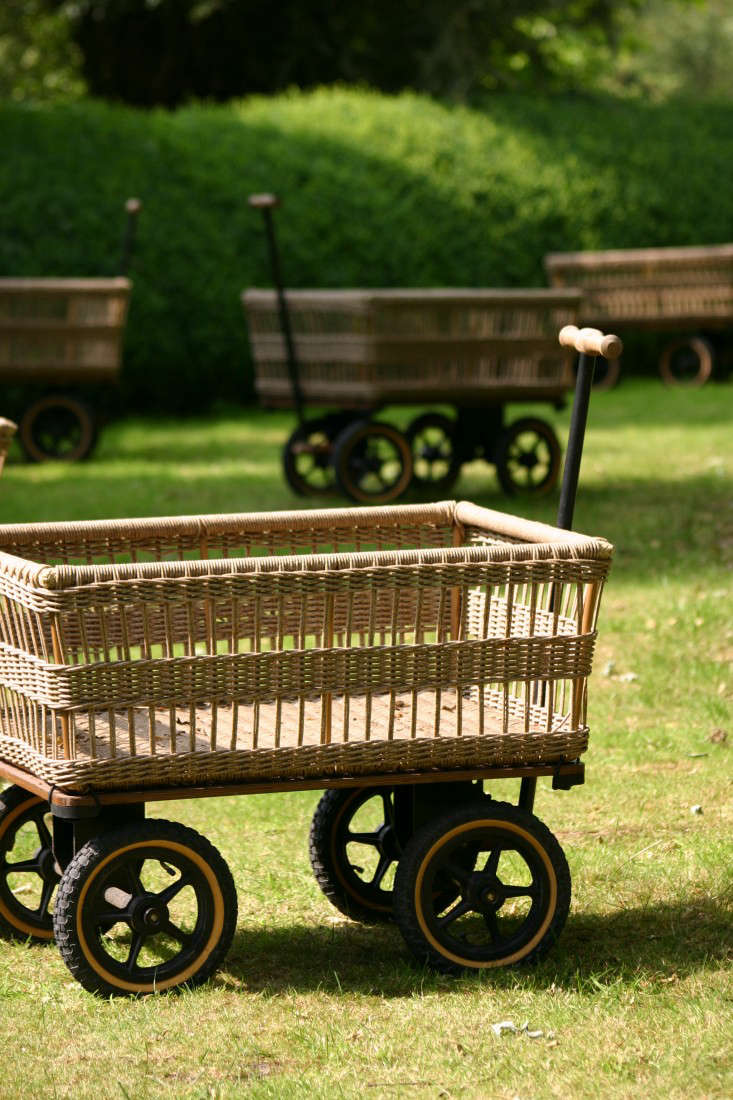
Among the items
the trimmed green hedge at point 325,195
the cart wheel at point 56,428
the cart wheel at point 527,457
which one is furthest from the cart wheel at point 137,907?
the trimmed green hedge at point 325,195

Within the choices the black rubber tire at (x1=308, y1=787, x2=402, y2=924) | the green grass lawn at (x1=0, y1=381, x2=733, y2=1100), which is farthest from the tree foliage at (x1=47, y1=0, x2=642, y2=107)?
the black rubber tire at (x1=308, y1=787, x2=402, y2=924)

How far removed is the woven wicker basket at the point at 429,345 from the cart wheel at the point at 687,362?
6930 mm

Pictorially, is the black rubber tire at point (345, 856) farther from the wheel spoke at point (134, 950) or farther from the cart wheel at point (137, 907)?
the wheel spoke at point (134, 950)

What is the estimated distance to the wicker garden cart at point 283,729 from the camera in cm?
374

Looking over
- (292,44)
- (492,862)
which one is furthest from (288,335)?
(292,44)

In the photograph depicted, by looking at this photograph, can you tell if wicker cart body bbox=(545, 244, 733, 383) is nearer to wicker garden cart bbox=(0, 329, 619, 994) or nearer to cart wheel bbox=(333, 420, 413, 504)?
cart wheel bbox=(333, 420, 413, 504)

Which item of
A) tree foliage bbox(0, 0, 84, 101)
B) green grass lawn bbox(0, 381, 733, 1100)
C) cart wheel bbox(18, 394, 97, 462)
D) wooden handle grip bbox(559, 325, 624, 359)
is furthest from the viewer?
tree foliage bbox(0, 0, 84, 101)

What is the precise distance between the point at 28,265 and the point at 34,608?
452 inches

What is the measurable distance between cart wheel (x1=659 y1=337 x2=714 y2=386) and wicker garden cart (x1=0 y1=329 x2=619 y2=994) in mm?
12847

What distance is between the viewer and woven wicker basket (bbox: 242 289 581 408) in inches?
386

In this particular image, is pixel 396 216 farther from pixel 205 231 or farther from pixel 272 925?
pixel 272 925

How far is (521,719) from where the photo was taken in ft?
13.7

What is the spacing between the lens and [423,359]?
32.6 ft

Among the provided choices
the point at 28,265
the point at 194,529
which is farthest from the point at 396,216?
the point at 194,529
